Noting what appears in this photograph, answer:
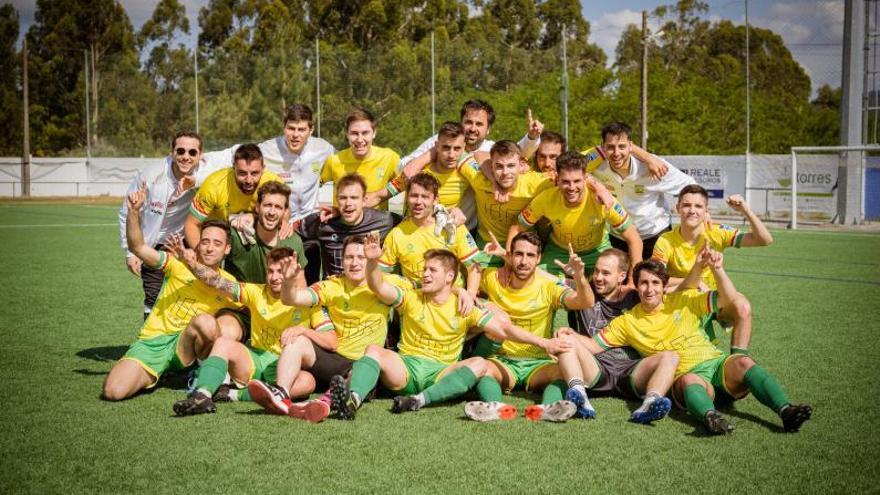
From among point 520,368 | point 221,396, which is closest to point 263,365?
point 221,396

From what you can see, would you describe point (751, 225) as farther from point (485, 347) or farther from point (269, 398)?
point (269, 398)

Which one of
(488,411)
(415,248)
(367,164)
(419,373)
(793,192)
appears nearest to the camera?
(488,411)

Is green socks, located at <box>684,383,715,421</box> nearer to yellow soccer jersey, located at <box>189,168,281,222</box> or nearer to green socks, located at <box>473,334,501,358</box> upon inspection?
green socks, located at <box>473,334,501,358</box>

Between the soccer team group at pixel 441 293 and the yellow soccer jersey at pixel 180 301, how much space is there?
13 millimetres

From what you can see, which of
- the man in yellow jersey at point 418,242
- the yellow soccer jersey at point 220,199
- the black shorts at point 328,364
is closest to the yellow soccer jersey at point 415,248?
the man in yellow jersey at point 418,242

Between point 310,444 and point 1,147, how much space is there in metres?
45.3

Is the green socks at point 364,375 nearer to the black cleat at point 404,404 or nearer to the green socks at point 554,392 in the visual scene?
the black cleat at point 404,404

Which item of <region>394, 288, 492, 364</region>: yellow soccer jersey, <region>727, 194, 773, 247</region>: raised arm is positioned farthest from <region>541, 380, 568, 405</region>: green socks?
<region>727, 194, 773, 247</region>: raised arm

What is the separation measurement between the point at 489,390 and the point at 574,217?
170cm

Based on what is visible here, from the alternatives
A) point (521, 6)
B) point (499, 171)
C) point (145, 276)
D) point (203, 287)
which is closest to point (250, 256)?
point (203, 287)

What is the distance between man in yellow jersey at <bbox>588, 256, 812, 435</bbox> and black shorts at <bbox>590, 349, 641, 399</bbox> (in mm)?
81

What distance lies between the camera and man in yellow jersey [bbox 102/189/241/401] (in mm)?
5355

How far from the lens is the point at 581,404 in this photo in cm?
486

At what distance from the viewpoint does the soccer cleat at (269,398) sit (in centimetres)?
473
